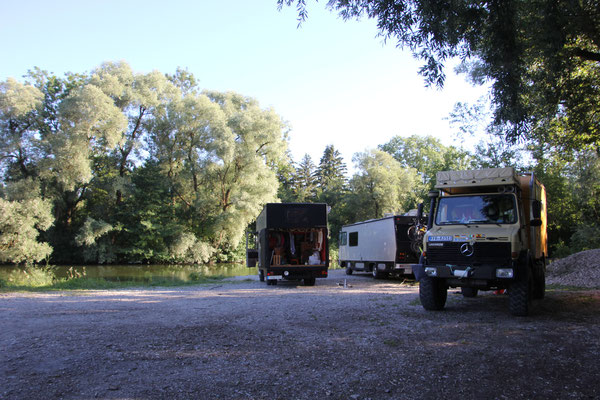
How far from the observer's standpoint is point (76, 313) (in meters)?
9.20

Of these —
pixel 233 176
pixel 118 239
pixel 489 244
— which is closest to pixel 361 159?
pixel 233 176

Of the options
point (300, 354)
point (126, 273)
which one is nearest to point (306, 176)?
point (126, 273)

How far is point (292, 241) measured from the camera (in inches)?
701

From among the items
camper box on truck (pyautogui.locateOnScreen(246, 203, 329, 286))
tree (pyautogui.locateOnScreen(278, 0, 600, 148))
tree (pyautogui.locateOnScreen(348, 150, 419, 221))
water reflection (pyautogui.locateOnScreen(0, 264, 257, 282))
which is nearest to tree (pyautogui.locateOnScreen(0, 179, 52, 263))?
water reflection (pyautogui.locateOnScreen(0, 264, 257, 282))

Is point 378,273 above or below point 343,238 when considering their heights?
below

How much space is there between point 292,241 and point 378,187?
1321 inches

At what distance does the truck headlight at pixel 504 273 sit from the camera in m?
8.15

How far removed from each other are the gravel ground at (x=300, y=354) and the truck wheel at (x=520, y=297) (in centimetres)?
29

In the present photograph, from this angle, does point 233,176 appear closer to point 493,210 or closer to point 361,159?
point 361,159

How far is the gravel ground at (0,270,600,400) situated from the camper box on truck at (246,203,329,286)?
7.02m

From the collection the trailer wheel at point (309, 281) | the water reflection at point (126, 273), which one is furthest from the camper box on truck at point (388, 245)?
the water reflection at point (126, 273)

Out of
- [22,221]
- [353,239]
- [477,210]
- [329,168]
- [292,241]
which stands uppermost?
[329,168]

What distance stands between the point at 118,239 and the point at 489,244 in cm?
3512

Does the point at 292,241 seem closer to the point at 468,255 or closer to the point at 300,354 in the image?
the point at 468,255
